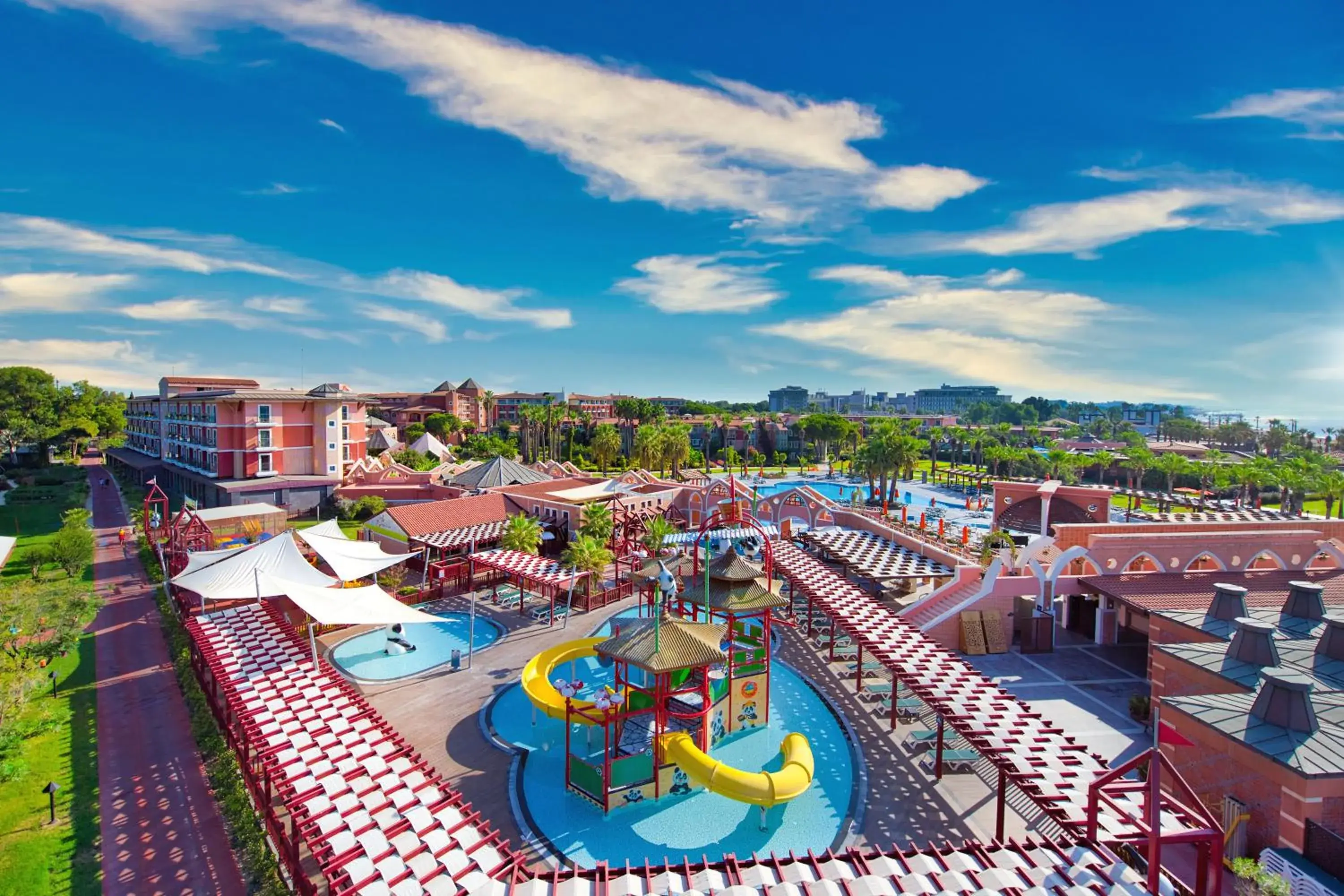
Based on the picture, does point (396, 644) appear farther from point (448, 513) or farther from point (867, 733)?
point (867, 733)

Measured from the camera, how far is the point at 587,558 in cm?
3469

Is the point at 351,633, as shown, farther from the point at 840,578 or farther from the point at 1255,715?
the point at 1255,715

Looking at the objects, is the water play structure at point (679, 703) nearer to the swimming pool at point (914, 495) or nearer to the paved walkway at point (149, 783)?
the paved walkway at point (149, 783)

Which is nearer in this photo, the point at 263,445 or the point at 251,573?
the point at 251,573

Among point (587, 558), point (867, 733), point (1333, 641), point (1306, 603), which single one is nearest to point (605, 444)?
point (587, 558)

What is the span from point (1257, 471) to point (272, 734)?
87.2 metres

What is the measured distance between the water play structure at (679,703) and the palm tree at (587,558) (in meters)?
10.2

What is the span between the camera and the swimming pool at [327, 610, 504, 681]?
25484 mm

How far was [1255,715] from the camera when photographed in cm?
1480

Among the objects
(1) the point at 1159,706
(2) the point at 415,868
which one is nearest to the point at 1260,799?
(1) the point at 1159,706

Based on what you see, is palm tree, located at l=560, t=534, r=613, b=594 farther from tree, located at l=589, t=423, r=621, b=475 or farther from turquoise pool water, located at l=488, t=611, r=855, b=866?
tree, located at l=589, t=423, r=621, b=475

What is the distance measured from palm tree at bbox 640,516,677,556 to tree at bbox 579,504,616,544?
2266 mm

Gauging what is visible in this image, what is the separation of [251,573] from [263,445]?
116ft

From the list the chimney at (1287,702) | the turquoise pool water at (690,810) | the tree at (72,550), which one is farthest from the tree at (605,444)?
the chimney at (1287,702)
